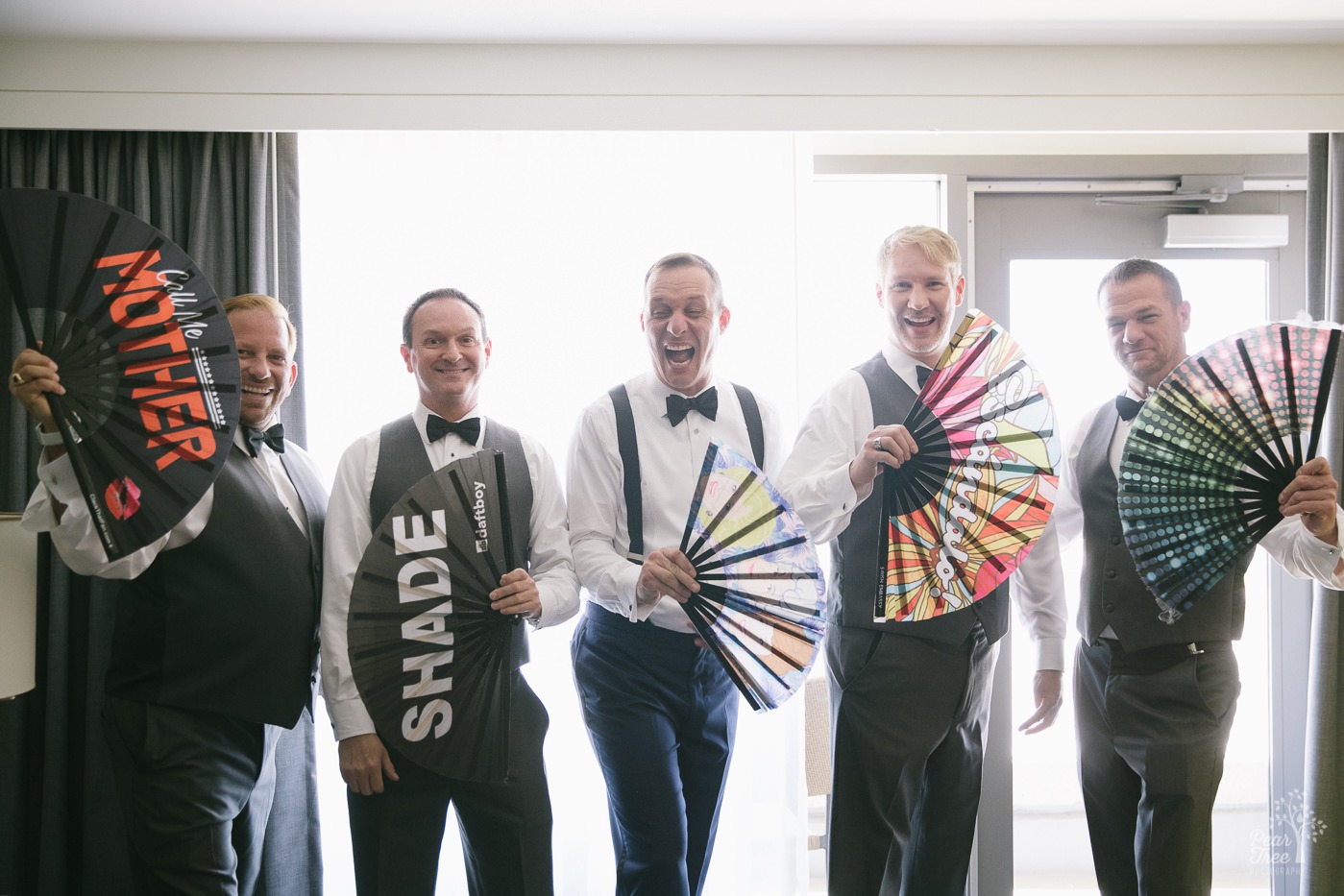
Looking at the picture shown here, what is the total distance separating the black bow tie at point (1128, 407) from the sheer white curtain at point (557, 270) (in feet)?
3.00

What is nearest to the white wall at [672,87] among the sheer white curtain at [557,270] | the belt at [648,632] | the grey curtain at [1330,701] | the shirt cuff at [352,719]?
the sheer white curtain at [557,270]

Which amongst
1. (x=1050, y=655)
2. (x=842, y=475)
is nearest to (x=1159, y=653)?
(x=1050, y=655)

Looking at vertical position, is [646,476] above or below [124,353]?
below

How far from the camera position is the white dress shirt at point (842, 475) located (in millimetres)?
2168

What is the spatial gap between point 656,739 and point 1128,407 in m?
1.43

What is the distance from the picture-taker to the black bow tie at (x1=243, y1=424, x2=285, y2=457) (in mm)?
2184

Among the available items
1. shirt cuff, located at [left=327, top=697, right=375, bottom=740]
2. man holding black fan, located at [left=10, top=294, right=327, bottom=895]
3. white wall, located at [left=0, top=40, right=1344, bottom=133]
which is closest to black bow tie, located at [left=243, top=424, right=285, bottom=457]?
man holding black fan, located at [left=10, top=294, right=327, bottom=895]

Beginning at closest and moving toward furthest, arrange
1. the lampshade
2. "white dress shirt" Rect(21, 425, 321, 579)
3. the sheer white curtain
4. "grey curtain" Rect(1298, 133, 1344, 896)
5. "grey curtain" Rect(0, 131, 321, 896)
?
"white dress shirt" Rect(21, 425, 321, 579) < the lampshade < "grey curtain" Rect(0, 131, 321, 896) < "grey curtain" Rect(1298, 133, 1344, 896) < the sheer white curtain

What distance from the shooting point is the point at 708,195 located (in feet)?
9.57

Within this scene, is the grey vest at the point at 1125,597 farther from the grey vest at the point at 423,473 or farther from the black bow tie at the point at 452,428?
the black bow tie at the point at 452,428

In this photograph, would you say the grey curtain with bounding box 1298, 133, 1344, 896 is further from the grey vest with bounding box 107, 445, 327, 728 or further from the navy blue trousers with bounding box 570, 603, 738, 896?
the grey vest with bounding box 107, 445, 327, 728

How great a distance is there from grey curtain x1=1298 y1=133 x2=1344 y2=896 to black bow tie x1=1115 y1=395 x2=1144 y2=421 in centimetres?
92

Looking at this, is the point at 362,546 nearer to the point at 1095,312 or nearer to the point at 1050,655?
the point at 1050,655

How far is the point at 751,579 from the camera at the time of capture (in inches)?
83.1
